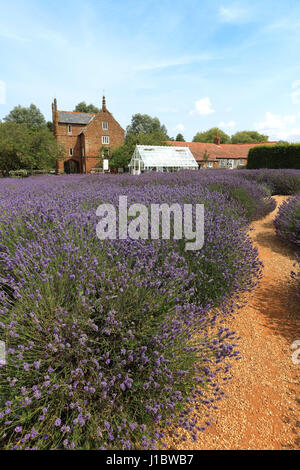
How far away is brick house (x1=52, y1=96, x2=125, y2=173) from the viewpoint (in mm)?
31969

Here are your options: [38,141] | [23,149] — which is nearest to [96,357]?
[23,149]

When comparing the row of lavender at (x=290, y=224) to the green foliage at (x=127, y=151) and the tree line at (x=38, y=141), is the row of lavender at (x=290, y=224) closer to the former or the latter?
the tree line at (x=38, y=141)

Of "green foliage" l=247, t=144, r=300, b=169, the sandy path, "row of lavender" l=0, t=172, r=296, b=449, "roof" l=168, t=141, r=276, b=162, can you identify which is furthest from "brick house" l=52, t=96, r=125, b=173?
"row of lavender" l=0, t=172, r=296, b=449

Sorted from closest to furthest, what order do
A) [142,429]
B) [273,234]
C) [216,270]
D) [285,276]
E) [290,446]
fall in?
[142,429], [290,446], [216,270], [285,276], [273,234]

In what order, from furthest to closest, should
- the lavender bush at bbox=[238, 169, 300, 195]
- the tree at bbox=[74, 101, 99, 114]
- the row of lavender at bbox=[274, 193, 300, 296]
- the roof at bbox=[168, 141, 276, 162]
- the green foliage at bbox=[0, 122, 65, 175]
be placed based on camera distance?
the tree at bbox=[74, 101, 99, 114], the roof at bbox=[168, 141, 276, 162], the green foliage at bbox=[0, 122, 65, 175], the lavender bush at bbox=[238, 169, 300, 195], the row of lavender at bbox=[274, 193, 300, 296]

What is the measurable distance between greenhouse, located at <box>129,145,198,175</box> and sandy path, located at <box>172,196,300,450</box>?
21.0 m

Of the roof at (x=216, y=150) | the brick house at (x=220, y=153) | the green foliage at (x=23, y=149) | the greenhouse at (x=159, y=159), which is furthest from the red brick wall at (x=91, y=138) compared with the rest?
the green foliage at (x=23, y=149)

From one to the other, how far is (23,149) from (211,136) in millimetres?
47304

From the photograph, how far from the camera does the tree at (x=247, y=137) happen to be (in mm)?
58719

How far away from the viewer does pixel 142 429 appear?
4.59 ft

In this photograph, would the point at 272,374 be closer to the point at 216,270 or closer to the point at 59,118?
the point at 216,270

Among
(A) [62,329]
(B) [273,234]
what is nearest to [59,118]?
(B) [273,234]

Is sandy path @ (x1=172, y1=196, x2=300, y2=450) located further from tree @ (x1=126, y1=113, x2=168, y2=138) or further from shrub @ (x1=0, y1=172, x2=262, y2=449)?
tree @ (x1=126, y1=113, x2=168, y2=138)
